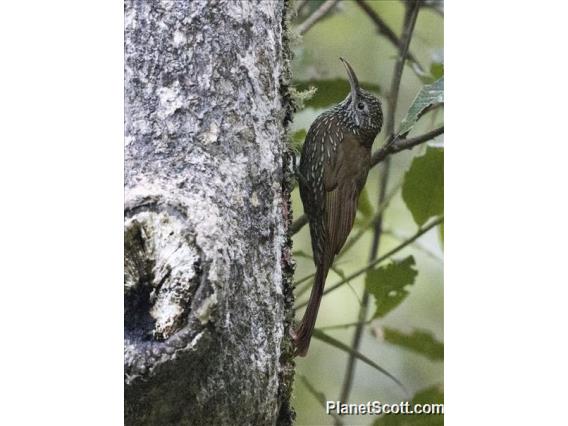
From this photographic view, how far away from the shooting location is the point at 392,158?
267 centimetres

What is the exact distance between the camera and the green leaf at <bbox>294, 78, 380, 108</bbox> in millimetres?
2466

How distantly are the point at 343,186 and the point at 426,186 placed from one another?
28cm

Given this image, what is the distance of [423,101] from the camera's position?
245cm

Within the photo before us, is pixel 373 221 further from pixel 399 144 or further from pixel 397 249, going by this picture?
pixel 399 144

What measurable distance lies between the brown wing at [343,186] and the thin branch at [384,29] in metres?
0.30

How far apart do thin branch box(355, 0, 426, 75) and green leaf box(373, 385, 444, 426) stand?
3.14ft

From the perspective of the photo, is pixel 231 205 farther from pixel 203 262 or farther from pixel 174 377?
pixel 174 377

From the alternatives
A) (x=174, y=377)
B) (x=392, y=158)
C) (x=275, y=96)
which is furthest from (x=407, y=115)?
(x=174, y=377)

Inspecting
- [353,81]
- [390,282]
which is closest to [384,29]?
[353,81]

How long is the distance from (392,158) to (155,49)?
0.92 m

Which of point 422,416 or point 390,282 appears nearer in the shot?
point 422,416

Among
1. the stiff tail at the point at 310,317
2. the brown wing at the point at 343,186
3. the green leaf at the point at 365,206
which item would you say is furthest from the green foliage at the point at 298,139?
the stiff tail at the point at 310,317

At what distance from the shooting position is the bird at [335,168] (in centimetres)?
250

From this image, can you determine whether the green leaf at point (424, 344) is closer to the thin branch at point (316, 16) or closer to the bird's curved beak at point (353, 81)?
the bird's curved beak at point (353, 81)
